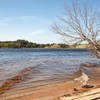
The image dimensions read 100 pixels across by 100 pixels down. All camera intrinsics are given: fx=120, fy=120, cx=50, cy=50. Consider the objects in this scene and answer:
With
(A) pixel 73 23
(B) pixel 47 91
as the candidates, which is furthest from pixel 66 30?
(B) pixel 47 91

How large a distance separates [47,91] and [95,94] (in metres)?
2.64

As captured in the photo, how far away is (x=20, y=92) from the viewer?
550 cm

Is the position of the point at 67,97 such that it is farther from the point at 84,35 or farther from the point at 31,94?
the point at 84,35

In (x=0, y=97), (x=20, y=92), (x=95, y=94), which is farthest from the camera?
(x=20, y=92)

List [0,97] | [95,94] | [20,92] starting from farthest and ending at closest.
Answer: [20,92] < [0,97] < [95,94]

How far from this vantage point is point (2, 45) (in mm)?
142250

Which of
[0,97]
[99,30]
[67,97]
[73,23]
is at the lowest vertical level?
[0,97]

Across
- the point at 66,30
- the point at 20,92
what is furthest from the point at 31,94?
the point at 66,30

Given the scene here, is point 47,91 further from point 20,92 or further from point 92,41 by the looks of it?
point 92,41

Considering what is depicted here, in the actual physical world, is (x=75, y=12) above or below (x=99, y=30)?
above

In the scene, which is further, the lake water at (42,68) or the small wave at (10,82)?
the lake water at (42,68)

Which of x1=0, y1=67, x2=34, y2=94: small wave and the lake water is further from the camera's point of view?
the lake water

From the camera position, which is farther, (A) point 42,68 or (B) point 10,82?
(A) point 42,68

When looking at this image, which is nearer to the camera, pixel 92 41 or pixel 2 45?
pixel 92 41
